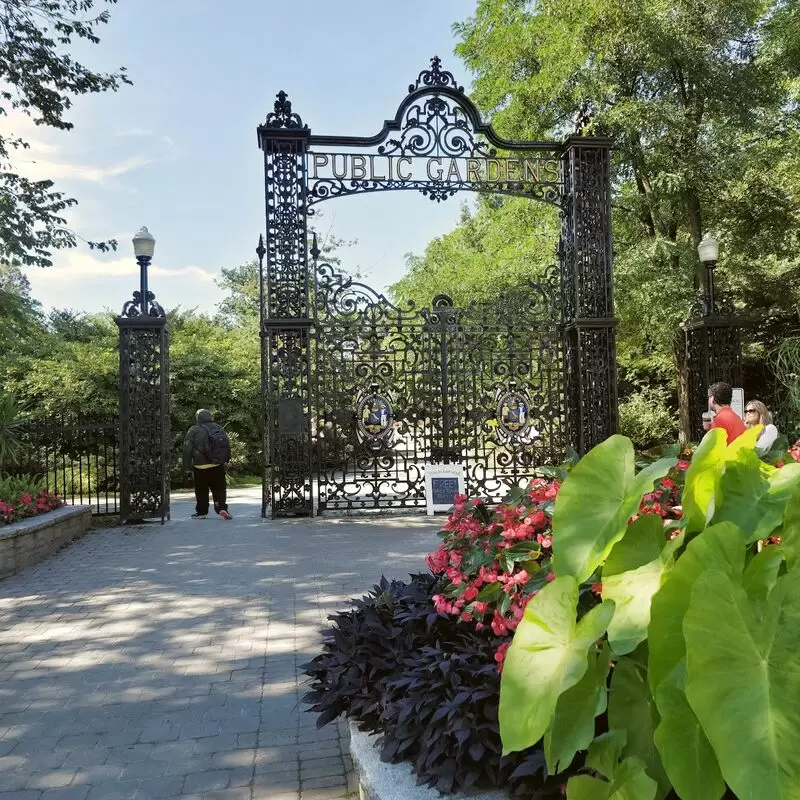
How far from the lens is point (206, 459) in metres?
10.9

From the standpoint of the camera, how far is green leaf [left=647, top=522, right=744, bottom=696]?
39.9 inches

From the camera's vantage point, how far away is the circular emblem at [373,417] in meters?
10.6

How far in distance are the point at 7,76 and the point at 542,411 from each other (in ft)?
36.2

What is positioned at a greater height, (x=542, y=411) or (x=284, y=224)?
(x=284, y=224)

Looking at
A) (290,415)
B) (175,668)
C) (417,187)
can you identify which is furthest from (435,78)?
(175,668)

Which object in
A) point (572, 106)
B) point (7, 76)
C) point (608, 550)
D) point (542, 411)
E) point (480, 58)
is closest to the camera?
point (608, 550)

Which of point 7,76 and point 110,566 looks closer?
point 110,566

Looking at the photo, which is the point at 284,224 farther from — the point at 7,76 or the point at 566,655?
the point at 566,655

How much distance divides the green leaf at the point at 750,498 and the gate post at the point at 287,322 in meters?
9.23

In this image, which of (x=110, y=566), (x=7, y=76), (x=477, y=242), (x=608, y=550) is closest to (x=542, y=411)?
(x=110, y=566)

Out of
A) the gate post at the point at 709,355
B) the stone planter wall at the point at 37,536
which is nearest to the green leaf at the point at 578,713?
the stone planter wall at the point at 37,536

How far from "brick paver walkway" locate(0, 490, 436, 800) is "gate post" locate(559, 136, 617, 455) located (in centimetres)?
384

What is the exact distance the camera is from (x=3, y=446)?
10.2 meters

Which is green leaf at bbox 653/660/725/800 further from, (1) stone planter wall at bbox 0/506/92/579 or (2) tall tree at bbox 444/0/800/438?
(2) tall tree at bbox 444/0/800/438
